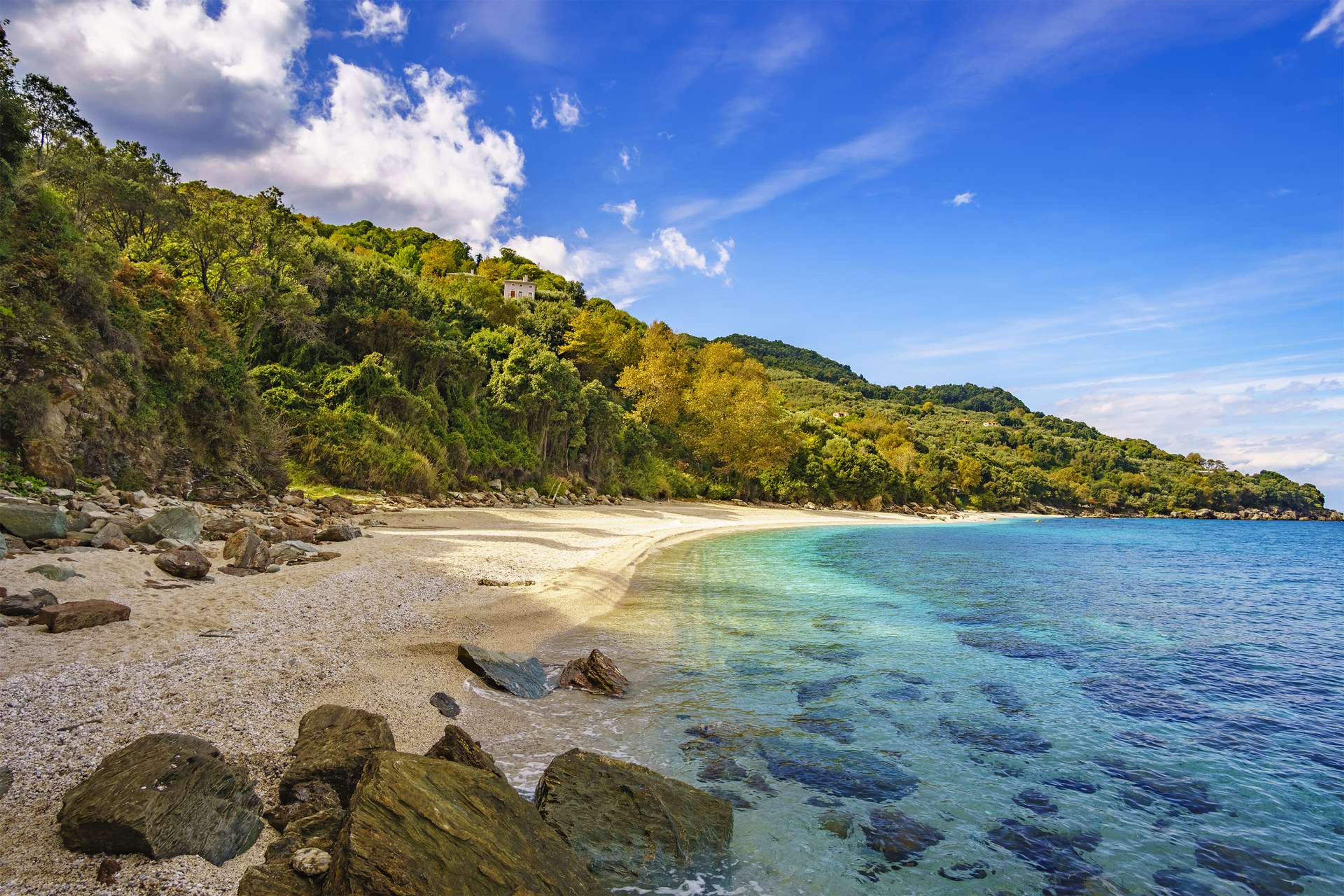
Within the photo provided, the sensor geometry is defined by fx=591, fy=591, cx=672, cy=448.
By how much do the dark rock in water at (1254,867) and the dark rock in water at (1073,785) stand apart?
3.21 feet

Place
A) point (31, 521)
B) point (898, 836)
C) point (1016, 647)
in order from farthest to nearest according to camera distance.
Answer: point (1016, 647) → point (31, 521) → point (898, 836)

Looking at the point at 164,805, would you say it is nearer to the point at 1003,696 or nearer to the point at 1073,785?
the point at 1073,785

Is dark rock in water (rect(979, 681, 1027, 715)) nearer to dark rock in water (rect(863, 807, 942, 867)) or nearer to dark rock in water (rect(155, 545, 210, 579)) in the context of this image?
dark rock in water (rect(863, 807, 942, 867))

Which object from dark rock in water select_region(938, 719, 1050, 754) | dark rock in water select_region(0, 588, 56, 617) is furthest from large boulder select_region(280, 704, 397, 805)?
dark rock in water select_region(938, 719, 1050, 754)

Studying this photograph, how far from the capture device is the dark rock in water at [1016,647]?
1163cm

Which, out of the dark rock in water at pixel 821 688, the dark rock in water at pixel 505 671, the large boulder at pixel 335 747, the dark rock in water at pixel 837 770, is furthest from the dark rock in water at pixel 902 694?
the large boulder at pixel 335 747

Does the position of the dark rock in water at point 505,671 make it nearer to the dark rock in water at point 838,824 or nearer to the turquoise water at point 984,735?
the turquoise water at point 984,735

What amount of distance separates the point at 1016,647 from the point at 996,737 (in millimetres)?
5690

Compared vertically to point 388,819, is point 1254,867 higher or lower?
lower

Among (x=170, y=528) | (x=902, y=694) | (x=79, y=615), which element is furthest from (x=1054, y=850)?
(x=170, y=528)

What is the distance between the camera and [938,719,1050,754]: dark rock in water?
7.37 metres

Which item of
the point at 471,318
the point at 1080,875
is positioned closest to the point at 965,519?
the point at 471,318

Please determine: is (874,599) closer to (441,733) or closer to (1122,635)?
(1122,635)

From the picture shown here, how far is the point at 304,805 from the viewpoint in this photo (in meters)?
4.17
